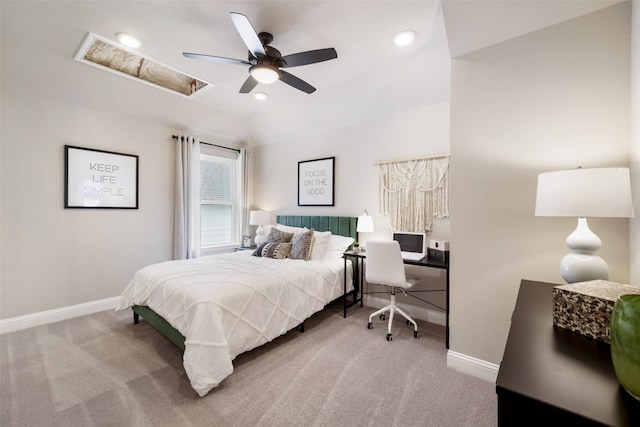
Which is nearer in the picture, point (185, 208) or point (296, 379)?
point (296, 379)

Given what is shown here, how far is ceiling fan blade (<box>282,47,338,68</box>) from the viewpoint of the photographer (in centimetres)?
191

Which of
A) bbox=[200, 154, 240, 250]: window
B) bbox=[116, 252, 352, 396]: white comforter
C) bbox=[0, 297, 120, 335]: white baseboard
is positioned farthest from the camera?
bbox=[200, 154, 240, 250]: window

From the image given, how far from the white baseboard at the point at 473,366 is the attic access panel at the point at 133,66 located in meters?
3.79

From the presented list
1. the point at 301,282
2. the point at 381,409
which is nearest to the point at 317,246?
the point at 301,282

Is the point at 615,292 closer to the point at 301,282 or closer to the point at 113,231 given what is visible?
the point at 301,282

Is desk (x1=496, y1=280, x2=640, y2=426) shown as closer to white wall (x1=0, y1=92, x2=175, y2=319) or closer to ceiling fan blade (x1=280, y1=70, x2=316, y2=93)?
ceiling fan blade (x1=280, y1=70, x2=316, y2=93)

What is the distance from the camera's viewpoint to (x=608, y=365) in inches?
24.8

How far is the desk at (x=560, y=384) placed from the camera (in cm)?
49

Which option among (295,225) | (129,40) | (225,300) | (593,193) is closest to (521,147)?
(593,193)

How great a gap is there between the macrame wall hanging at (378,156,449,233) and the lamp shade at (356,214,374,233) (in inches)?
9.3

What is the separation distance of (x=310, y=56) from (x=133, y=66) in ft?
7.26

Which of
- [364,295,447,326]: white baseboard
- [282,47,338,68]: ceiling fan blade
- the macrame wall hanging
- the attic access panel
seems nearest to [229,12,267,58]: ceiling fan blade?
[282,47,338,68]: ceiling fan blade

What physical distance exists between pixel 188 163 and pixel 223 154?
0.74 m

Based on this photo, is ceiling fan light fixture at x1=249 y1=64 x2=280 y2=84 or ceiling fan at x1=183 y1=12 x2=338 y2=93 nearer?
ceiling fan at x1=183 y1=12 x2=338 y2=93
